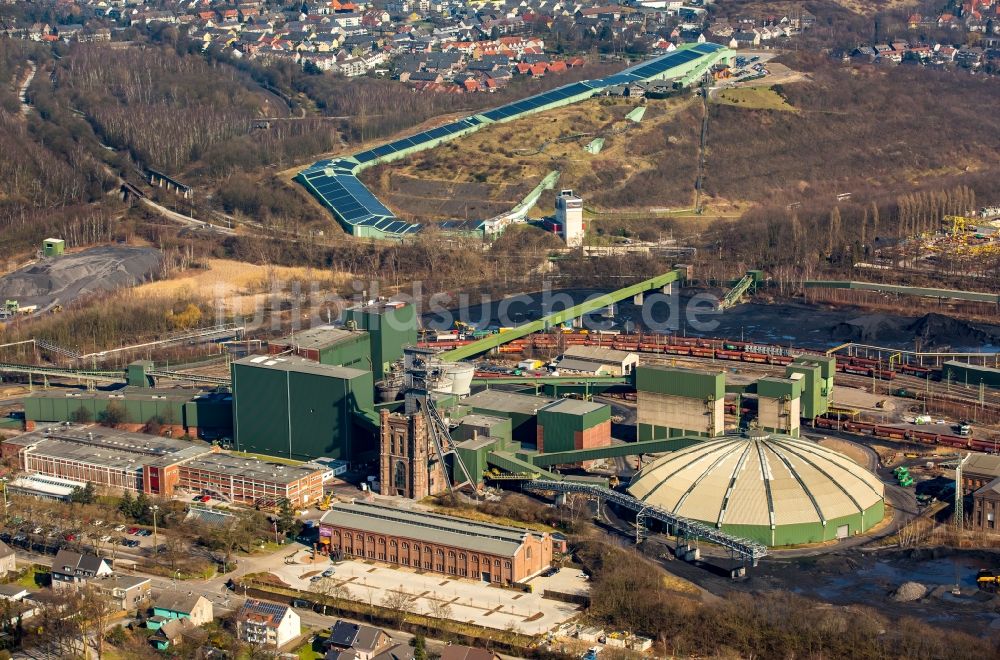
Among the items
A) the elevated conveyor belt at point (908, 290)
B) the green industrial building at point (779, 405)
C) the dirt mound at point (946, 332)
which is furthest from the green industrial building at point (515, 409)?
the elevated conveyor belt at point (908, 290)

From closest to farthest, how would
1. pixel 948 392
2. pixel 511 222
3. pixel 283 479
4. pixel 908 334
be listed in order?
pixel 283 479, pixel 948 392, pixel 908 334, pixel 511 222

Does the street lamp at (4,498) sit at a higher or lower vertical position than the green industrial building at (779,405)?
lower

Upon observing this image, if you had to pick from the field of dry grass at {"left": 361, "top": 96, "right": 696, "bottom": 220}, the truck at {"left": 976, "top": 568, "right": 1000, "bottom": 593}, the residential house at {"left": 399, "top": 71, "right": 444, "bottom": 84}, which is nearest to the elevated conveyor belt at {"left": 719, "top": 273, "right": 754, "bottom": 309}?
the field of dry grass at {"left": 361, "top": 96, "right": 696, "bottom": 220}

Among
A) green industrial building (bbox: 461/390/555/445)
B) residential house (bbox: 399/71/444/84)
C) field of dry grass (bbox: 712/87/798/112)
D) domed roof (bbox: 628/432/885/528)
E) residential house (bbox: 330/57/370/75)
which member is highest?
residential house (bbox: 330/57/370/75)

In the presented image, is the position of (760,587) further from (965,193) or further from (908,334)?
(965,193)

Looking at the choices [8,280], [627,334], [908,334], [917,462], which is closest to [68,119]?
[8,280]

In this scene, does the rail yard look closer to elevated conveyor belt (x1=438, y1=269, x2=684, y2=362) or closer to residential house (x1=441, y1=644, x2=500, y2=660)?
elevated conveyor belt (x1=438, y1=269, x2=684, y2=362)

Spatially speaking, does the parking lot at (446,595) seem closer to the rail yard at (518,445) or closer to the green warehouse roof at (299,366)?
the rail yard at (518,445)
